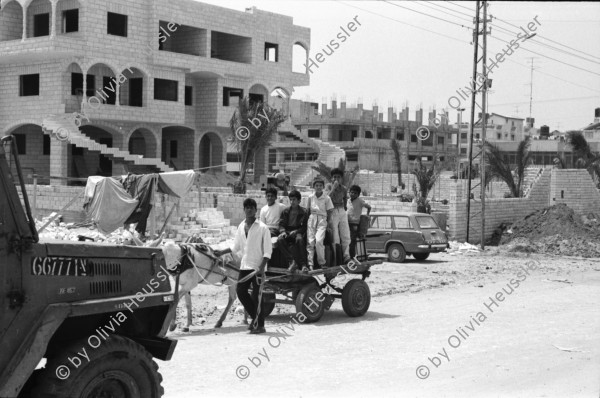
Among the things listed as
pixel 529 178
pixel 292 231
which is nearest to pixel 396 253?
pixel 292 231

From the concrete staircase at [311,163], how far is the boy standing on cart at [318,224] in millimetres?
40471

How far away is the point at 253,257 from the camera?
12.5 metres

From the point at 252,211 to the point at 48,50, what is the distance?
3160cm

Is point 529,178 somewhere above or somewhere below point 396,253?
above

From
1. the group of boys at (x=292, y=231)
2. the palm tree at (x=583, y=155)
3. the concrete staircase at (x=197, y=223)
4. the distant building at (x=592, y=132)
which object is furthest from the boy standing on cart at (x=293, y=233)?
the distant building at (x=592, y=132)

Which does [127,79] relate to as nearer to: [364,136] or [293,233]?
[293,233]

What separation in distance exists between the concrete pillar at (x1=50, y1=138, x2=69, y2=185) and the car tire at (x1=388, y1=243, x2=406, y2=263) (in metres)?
21.7

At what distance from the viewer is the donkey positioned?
12664mm

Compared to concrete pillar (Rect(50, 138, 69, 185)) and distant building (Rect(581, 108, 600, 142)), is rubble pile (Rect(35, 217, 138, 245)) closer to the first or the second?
concrete pillar (Rect(50, 138, 69, 185))

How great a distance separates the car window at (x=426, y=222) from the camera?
88.1ft

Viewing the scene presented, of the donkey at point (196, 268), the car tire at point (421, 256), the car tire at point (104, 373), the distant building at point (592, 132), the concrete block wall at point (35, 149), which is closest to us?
the car tire at point (104, 373)

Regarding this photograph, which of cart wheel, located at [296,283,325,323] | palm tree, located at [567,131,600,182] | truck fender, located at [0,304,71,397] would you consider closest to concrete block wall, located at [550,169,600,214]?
palm tree, located at [567,131,600,182]

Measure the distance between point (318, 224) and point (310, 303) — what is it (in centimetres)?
139

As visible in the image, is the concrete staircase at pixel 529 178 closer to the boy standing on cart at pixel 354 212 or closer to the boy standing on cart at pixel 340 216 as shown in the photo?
the boy standing on cart at pixel 354 212
